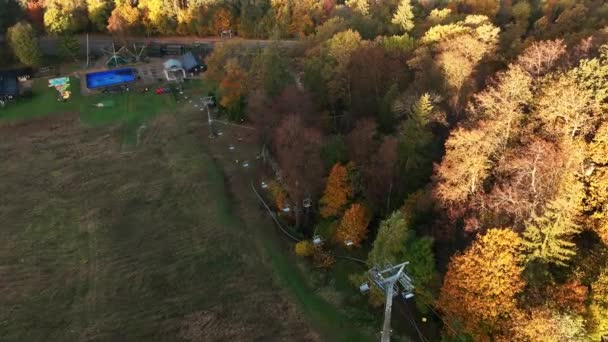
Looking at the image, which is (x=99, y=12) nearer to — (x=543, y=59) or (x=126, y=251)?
(x=126, y=251)

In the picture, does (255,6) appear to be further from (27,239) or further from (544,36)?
(27,239)

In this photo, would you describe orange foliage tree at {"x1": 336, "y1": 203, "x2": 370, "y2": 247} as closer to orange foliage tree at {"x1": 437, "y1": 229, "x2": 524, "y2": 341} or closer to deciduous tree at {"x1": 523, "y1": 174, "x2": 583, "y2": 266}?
orange foliage tree at {"x1": 437, "y1": 229, "x2": 524, "y2": 341}

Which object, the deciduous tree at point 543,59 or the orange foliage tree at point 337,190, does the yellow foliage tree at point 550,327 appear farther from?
the deciduous tree at point 543,59

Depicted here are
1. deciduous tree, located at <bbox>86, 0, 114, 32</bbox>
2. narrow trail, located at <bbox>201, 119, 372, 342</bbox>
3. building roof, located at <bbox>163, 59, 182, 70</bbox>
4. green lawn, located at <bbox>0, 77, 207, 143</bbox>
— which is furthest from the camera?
deciduous tree, located at <bbox>86, 0, 114, 32</bbox>

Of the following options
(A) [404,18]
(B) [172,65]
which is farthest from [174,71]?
(A) [404,18]

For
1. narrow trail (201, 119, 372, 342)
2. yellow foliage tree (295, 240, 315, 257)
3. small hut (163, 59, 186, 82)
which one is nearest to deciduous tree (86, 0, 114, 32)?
small hut (163, 59, 186, 82)
